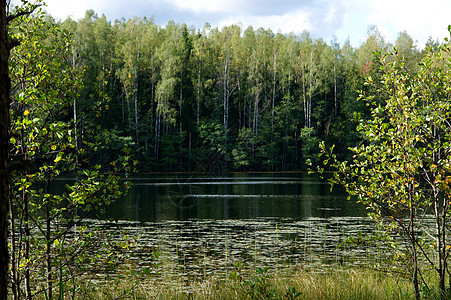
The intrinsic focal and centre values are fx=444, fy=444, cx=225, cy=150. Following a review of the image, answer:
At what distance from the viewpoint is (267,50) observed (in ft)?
224

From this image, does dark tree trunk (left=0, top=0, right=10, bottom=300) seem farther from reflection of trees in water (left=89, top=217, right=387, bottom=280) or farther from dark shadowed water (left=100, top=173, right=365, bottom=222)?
dark shadowed water (left=100, top=173, right=365, bottom=222)

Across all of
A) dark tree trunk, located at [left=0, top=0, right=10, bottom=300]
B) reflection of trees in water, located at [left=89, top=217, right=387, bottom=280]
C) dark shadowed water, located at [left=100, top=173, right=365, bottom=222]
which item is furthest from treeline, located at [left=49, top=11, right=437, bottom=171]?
dark tree trunk, located at [left=0, top=0, right=10, bottom=300]

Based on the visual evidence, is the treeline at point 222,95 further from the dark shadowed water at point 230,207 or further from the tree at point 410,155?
the tree at point 410,155

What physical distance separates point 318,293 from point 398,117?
2.61 m

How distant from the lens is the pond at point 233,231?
11.0 meters

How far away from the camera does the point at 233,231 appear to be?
15.9 metres

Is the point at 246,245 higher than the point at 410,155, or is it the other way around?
the point at 410,155

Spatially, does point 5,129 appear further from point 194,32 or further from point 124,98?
point 194,32

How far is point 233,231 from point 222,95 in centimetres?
4753

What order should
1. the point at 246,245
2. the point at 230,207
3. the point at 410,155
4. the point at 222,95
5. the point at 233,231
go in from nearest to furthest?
the point at 410,155 < the point at 246,245 < the point at 233,231 < the point at 230,207 < the point at 222,95

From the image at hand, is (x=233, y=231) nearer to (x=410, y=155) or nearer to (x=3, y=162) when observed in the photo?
(x=410, y=155)

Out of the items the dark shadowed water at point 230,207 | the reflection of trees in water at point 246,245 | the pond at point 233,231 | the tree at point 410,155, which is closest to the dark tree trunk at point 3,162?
the pond at point 233,231

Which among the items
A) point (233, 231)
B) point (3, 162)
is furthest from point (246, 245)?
point (3, 162)

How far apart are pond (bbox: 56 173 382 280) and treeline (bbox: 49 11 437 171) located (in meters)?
28.3
